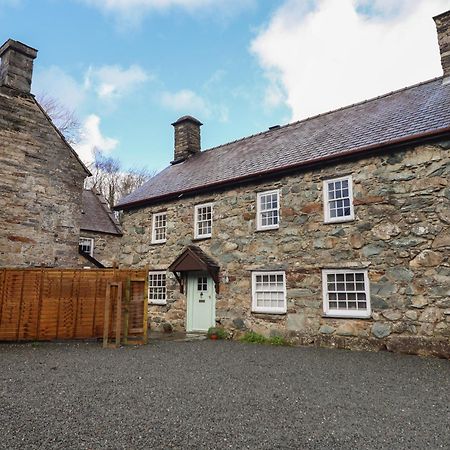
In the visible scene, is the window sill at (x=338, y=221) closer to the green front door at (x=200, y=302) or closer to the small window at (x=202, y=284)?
the green front door at (x=200, y=302)

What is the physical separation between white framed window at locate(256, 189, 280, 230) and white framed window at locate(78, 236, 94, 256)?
43.7ft

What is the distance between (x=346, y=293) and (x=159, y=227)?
812 cm

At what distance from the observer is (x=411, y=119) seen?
35.8 feet

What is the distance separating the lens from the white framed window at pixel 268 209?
477 inches

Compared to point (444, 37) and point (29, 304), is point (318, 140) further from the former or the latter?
point (29, 304)

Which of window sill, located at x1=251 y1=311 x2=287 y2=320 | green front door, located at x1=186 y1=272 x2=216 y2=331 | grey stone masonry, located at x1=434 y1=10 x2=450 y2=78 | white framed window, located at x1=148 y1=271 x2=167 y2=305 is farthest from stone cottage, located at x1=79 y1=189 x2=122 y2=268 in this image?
grey stone masonry, located at x1=434 y1=10 x2=450 y2=78

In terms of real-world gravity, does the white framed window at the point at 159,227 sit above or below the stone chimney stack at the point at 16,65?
below

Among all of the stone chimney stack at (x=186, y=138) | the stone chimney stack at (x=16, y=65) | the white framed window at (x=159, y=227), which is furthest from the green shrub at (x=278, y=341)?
the stone chimney stack at (x=16, y=65)

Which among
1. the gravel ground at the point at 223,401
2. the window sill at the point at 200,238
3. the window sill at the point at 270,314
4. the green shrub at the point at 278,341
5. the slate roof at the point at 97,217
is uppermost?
the slate roof at the point at 97,217

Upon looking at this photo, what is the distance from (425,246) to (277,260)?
13.7ft

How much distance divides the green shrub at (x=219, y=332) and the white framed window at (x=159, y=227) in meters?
4.40

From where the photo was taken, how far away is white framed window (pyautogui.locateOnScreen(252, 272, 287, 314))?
11555mm

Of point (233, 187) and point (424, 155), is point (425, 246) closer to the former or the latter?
point (424, 155)

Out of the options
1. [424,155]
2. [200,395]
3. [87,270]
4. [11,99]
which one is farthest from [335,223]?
[11,99]
